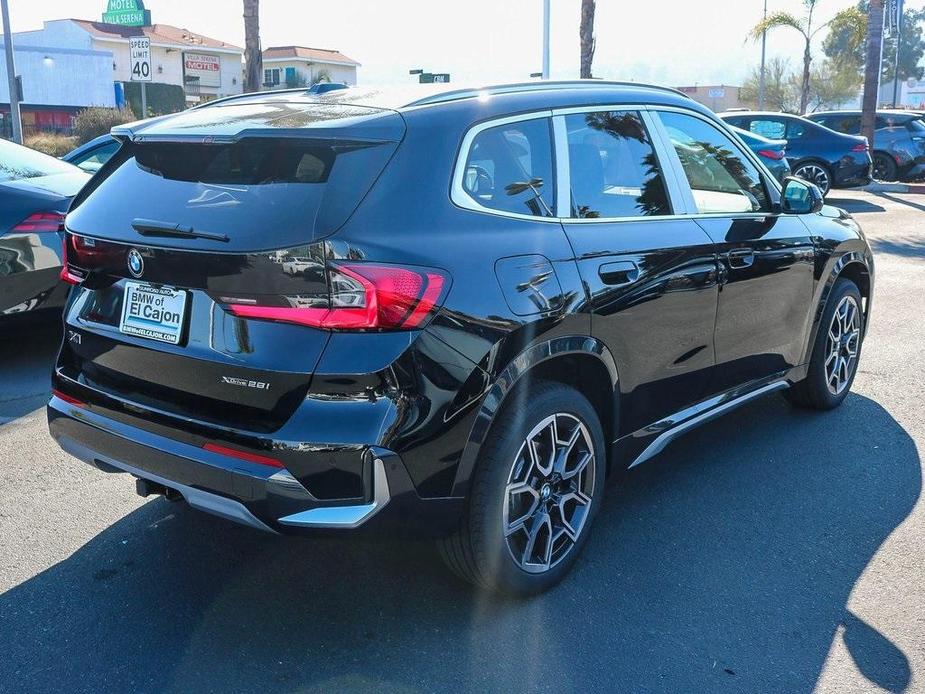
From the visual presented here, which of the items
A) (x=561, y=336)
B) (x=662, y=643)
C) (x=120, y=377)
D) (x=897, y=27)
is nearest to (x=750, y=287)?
(x=561, y=336)

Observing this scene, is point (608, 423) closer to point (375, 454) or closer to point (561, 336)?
point (561, 336)

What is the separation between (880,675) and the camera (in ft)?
10.0

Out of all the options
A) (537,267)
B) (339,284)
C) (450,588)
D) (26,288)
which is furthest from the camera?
(26,288)

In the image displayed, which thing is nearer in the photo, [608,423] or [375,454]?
[375,454]

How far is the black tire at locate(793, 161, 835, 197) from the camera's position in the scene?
60.3 ft

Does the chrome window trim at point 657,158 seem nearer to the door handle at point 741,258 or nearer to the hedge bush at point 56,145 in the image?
the door handle at point 741,258

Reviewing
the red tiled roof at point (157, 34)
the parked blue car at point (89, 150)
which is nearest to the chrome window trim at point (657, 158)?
the parked blue car at point (89, 150)

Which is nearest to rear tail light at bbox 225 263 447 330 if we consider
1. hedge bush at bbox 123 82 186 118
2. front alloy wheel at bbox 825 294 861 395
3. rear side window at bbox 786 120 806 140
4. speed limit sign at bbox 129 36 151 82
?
front alloy wheel at bbox 825 294 861 395

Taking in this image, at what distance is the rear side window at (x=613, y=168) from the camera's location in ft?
12.1

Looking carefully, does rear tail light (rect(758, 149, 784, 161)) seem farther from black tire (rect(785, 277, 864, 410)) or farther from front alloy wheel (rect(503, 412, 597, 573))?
front alloy wheel (rect(503, 412, 597, 573))

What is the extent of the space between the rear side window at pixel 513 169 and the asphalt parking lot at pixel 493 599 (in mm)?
1255

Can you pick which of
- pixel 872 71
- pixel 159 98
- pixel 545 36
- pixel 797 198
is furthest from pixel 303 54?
pixel 797 198

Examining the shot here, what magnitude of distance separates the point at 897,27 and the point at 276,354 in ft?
98.3

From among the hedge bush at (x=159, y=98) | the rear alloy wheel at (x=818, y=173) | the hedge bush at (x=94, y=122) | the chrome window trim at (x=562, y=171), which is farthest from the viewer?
the hedge bush at (x=159, y=98)
